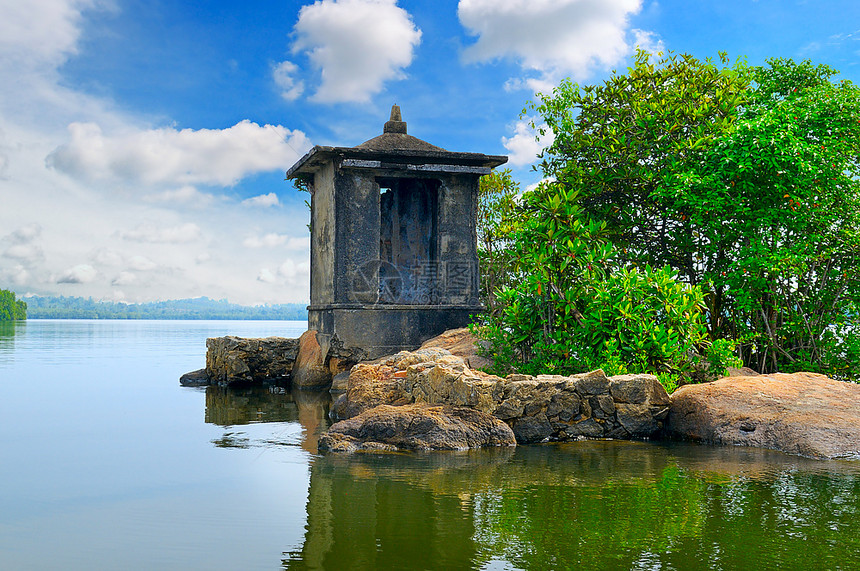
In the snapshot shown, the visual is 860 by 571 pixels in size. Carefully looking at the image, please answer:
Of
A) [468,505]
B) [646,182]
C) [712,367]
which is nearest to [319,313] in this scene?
[646,182]

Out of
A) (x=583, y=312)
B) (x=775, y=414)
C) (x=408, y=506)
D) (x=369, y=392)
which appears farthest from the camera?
(x=583, y=312)

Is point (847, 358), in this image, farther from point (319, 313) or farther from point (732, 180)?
point (319, 313)

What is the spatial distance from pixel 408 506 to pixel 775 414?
419 centimetres

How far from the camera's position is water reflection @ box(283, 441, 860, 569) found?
3.64 meters

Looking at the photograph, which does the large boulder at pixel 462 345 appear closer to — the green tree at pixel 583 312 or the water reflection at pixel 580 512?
the green tree at pixel 583 312

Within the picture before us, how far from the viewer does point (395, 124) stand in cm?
1326

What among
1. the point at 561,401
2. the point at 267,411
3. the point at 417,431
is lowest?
the point at 267,411

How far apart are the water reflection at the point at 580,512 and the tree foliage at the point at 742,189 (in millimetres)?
4225

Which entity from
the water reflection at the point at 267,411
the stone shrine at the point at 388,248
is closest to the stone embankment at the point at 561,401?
the water reflection at the point at 267,411

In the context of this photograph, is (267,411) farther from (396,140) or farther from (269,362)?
(396,140)

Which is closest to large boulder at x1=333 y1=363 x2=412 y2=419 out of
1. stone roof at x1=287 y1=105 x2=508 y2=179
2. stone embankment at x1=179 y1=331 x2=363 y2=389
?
stone embankment at x1=179 y1=331 x2=363 y2=389

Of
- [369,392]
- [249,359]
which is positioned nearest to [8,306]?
[249,359]

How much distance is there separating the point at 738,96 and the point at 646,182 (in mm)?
1952

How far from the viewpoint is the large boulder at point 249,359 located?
43.3 ft
